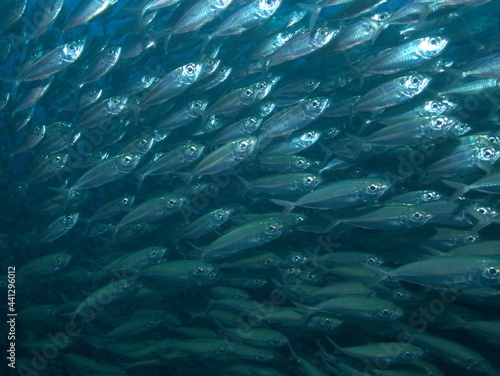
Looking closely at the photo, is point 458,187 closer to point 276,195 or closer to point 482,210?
point 482,210

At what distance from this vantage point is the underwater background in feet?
14.1

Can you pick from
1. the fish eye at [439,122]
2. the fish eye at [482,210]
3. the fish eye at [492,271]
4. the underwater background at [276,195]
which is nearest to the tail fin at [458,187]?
the underwater background at [276,195]

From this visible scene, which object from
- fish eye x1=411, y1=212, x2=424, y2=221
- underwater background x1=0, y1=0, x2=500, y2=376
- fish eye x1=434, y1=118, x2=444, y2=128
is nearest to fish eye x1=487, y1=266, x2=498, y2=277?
underwater background x1=0, y1=0, x2=500, y2=376

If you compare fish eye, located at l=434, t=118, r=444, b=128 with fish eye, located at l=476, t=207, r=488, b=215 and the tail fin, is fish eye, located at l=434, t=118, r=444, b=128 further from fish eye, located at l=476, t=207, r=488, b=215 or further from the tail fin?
fish eye, located at l=476, t=207, r=488, b=215

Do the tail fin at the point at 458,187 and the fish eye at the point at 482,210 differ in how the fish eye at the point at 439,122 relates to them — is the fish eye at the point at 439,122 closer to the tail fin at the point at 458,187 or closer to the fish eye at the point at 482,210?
the tail fin at the point at 458,187

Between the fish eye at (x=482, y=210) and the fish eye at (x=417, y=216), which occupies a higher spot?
the fish eye at (x=417, y=216)

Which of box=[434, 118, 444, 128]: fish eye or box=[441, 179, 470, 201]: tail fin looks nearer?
box=[441, 179, 470, 201]: tail fin

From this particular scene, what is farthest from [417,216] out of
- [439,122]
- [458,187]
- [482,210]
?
[439,122]

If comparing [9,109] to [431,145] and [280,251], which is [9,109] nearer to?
[280,251]

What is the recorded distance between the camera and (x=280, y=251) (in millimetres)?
5164

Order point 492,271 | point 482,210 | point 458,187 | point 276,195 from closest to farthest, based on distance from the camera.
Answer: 1. point 492,271
2. point 458,187
3. point 482,210
4. point 276,195

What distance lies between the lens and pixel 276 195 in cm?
552

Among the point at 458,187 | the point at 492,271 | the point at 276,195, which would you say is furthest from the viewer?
the point at 276,195

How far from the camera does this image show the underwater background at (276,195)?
Answer: 4.29 m
